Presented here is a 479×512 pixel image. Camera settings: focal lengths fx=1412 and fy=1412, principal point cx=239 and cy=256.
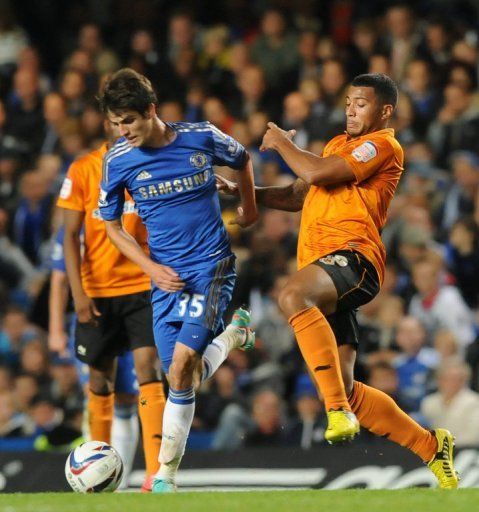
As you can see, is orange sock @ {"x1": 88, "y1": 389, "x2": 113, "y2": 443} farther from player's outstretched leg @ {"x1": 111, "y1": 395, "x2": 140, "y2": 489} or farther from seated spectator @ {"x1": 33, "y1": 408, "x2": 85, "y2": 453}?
seated spectator @ {"x1": 33, "y1": 408, "x2": 85, "y2": 453}

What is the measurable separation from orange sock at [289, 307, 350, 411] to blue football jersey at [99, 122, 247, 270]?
73cm

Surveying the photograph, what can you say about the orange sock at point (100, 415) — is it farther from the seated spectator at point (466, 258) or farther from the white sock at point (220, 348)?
the seated spectator at point (466, 258)

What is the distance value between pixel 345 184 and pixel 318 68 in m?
6.63

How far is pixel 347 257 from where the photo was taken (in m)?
7.26

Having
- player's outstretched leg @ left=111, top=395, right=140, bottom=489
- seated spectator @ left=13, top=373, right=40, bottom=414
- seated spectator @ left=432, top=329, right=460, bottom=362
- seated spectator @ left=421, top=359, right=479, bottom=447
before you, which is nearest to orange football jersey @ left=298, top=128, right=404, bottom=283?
player's outstretched leg @ left=111, top=395, right=140, bottom=489

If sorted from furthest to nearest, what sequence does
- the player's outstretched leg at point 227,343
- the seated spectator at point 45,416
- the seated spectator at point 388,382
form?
1. the seated spectator at point 45,416
2. the seated spectator at point 388,382
3. the player's outstretched leg at point 227,343

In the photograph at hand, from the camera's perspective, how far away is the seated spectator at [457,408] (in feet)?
34.3

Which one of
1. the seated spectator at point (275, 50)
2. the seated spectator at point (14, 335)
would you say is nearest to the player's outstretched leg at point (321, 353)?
the seated spectator at point (14, 335)

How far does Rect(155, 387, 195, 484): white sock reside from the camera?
24.3 feet

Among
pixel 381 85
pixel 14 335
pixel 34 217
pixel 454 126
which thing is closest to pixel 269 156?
pixel 454 126

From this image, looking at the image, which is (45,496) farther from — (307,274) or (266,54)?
(266,54)

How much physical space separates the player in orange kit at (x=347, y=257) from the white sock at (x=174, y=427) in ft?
2.26

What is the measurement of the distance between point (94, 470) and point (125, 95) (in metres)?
2.01

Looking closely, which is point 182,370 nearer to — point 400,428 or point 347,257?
point 347,257
